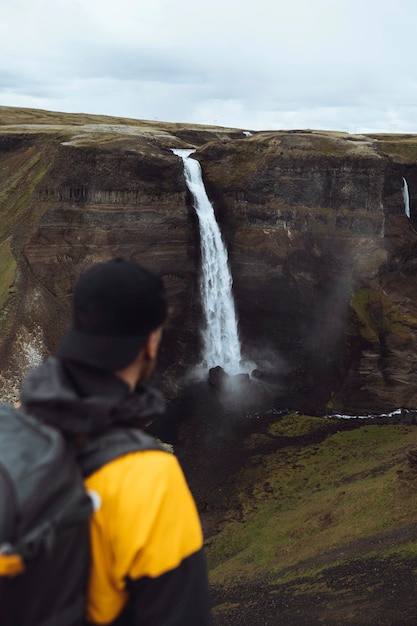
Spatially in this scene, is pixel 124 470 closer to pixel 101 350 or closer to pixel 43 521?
pixel 43 521

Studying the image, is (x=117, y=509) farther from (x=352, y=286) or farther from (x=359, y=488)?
(x=352, y=286)

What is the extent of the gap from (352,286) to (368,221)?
16.8 ft

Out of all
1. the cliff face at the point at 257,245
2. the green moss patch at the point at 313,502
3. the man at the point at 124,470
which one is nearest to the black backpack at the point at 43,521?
the man at the point at 124,470

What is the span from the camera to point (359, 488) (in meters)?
27.5

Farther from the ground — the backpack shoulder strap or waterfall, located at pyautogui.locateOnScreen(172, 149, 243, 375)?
the backpack shoulder strap

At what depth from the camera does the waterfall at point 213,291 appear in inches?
1789

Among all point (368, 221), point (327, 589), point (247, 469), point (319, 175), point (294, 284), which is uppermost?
point (319, 175)

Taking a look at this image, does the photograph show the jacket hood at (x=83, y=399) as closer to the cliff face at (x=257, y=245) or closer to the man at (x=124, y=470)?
the man at (x=124, y=470)

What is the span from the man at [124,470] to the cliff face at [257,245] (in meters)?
36.9

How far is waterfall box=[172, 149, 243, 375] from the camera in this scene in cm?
4544

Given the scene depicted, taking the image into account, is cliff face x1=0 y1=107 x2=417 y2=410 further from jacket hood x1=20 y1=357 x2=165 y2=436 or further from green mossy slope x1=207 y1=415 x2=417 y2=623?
jacket hood x1=20 y1=357 x2=165 y2=436

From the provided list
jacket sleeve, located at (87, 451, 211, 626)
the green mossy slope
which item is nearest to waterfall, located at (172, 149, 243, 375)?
the green mossy slope

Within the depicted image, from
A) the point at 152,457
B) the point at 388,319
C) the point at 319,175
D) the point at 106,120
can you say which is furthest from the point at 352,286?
the point at 106,120

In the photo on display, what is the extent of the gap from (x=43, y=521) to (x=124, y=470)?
Answer: 1.56 ft
